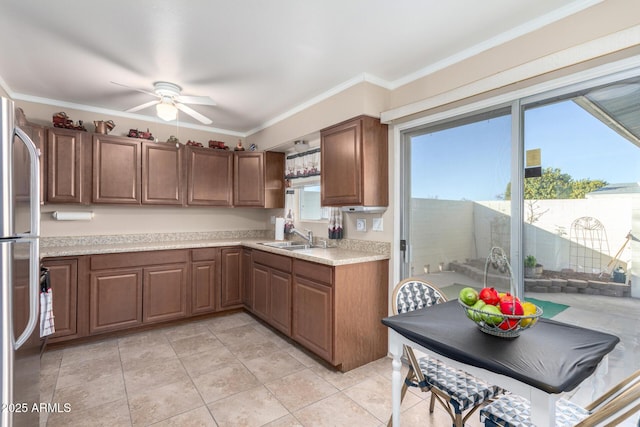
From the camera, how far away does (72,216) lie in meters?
3.38

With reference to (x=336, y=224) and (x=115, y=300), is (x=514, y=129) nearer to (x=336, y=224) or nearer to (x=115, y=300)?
(x=336, y=224)

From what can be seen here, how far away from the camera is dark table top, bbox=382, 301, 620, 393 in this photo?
3.32ft

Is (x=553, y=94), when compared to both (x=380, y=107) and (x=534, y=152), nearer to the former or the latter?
(x=534, y=152)

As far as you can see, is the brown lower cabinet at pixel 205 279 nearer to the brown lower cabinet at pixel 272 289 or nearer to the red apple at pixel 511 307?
the brown lower cabinet at pixel 272 289

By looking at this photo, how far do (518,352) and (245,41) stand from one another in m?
2.41

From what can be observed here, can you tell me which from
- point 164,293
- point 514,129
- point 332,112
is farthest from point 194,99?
point 514,129

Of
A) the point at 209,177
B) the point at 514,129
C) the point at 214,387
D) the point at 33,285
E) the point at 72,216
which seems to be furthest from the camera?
the point at 209,177

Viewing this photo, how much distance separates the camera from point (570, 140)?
181 centimetres

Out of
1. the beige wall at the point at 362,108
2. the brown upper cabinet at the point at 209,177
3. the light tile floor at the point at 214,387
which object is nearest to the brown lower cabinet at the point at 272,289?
the light tile floor at the point at 214,387

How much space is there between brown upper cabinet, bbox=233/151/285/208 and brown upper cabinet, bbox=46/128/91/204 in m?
1.62

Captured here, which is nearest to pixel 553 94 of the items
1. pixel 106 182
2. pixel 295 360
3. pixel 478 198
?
pixel 478 198

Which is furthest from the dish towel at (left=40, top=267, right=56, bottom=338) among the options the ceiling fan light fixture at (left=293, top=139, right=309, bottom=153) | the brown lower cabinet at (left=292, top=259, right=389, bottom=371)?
the ceiling fan light fixture at (left=293, top=139, right=309, bottom=153)

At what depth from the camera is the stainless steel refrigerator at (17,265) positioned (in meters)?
1.08

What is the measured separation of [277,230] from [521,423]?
10.7 feet
